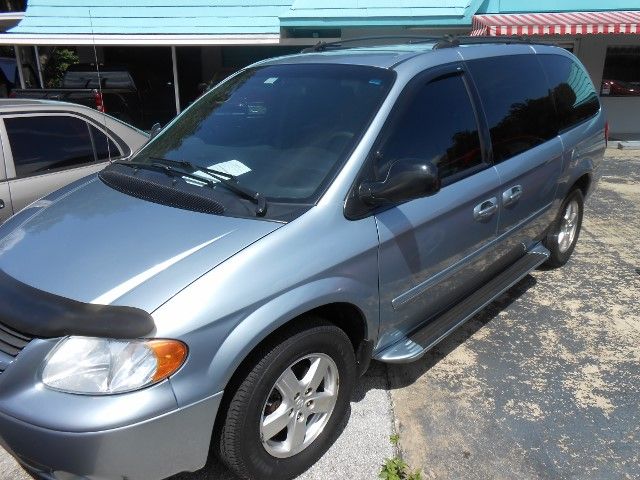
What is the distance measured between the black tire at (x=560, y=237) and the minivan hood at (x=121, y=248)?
125 inches

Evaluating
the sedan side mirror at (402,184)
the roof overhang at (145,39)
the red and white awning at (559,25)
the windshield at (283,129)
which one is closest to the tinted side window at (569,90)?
the windshield at (283,129)

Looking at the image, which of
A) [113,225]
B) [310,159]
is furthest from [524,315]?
[113,225]

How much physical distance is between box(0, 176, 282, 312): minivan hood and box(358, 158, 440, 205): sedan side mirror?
19.4 inches

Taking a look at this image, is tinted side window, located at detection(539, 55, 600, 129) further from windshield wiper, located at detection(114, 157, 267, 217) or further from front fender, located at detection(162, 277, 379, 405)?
front fender, located at detection(162, 277, 379, 405)

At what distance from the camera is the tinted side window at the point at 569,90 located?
4.35 m

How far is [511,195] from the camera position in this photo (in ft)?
11.8

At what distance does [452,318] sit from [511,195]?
0.93 metres

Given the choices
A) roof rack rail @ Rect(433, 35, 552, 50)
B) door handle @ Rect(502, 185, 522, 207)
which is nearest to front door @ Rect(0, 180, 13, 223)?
roof rack rail @ Rect(433, 35, 552, 50)

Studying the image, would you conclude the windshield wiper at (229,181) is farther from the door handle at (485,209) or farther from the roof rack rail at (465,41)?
the roof rack rail at (465,41)

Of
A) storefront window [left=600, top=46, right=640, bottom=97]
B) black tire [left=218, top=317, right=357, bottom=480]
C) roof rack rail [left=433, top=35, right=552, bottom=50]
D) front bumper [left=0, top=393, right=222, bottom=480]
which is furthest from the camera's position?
storefront window [left=600, top=46, right=640, bottom=97]

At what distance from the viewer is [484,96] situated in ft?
11.4

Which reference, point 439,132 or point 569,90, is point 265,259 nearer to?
point 439,132

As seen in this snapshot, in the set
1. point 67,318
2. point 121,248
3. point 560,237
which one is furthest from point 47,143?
point 560,237

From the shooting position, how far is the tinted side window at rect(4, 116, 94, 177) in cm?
432
